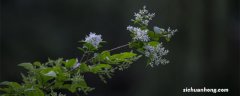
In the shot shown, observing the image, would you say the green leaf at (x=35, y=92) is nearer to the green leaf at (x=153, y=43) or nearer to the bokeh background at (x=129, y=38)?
the green leaf at (x=153, y=43)

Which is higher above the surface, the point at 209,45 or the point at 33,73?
the point at 209,45

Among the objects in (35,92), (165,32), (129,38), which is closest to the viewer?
(35,92)

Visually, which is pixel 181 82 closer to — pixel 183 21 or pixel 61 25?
pixel 183 21

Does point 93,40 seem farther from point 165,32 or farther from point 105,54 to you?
point 165,32

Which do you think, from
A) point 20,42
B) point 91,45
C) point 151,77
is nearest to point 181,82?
point 151,77

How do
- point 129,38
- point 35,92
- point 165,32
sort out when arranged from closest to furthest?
1. point 35,92
2. point 165,32
3. point 129,38

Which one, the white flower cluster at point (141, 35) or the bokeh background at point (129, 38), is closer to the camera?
the white flower cluster at point (141, 35)

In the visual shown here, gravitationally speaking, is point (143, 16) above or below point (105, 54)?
above

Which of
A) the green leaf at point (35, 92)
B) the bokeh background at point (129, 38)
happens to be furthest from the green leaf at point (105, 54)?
the bokeh background at point (129, 38)

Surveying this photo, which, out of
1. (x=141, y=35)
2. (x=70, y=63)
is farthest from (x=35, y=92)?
(x=141, y=35)
